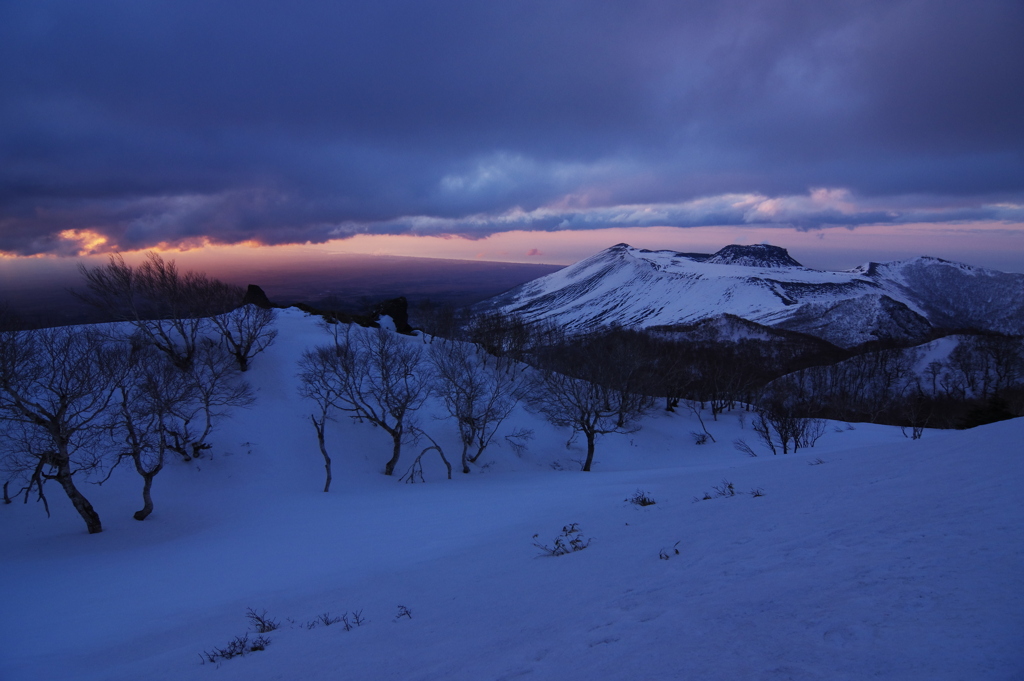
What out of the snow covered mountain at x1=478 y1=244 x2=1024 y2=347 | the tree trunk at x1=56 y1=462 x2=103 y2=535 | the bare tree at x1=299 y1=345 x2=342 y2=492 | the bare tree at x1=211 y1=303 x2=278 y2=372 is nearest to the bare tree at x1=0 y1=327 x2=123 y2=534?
the tree trunk at x1=56 y1=462 x2=103 y2=535

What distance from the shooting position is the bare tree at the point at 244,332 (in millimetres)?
28611

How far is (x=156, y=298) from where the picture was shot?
25172 millimetres

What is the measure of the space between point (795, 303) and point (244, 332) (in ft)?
Result: 535

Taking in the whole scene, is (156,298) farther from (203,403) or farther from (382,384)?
(382,384)

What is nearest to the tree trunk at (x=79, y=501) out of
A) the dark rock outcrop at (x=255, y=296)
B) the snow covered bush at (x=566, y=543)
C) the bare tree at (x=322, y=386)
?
the bare tree at (x=322, y=386)

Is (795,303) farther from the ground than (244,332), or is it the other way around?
(795,303)

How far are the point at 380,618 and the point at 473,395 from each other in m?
17.1

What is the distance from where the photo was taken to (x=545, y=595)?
19.7 feet

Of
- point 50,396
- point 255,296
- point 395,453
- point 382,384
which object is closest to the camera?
point 50,396

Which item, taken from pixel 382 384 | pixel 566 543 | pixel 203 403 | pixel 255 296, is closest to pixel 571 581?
pixel 566 543

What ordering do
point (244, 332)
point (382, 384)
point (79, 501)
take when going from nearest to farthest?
point (79, 501) < point (382, 384) < point (244, 332)

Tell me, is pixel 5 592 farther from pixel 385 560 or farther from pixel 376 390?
pixel 376 390

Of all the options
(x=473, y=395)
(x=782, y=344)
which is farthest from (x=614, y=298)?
(x=473, y=395)

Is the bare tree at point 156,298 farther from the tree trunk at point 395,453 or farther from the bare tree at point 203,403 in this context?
the tree trunk at point 395,453
